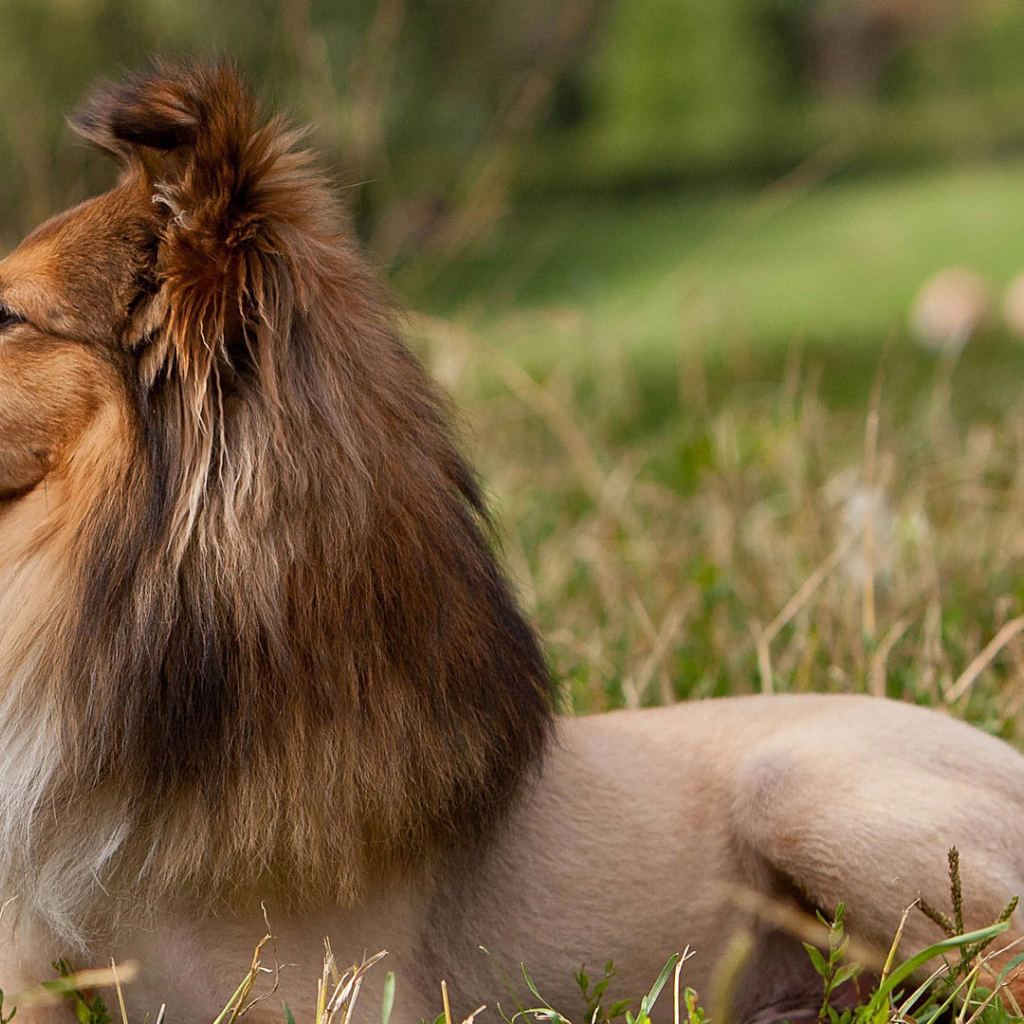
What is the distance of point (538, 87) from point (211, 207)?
11.9 ft

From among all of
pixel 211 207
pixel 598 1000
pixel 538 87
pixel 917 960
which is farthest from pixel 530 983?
pixel 538 87

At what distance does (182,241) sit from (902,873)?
170 cm

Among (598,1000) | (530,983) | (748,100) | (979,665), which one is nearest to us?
(530,983)

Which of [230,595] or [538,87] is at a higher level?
[538,87]

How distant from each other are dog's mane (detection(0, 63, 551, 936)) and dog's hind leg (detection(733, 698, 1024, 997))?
2.44ft

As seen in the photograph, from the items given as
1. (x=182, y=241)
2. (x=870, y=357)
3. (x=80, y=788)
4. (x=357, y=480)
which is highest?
(x=182, y=241)

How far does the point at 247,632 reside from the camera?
2.28 m

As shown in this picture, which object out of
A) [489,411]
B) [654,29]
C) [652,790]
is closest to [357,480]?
[652,790]

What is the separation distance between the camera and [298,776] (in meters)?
2.33

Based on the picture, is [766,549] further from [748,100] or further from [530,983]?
[748,100]

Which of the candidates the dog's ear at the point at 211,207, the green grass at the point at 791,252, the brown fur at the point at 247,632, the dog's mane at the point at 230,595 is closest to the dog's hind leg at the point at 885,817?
the brown fur at the point at 247,632

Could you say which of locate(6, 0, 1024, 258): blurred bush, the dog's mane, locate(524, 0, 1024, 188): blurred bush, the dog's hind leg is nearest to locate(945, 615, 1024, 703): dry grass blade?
the dog's hind leg

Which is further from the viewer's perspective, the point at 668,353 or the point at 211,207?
the point at 668,353

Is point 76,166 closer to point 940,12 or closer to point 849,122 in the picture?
point 849,122
